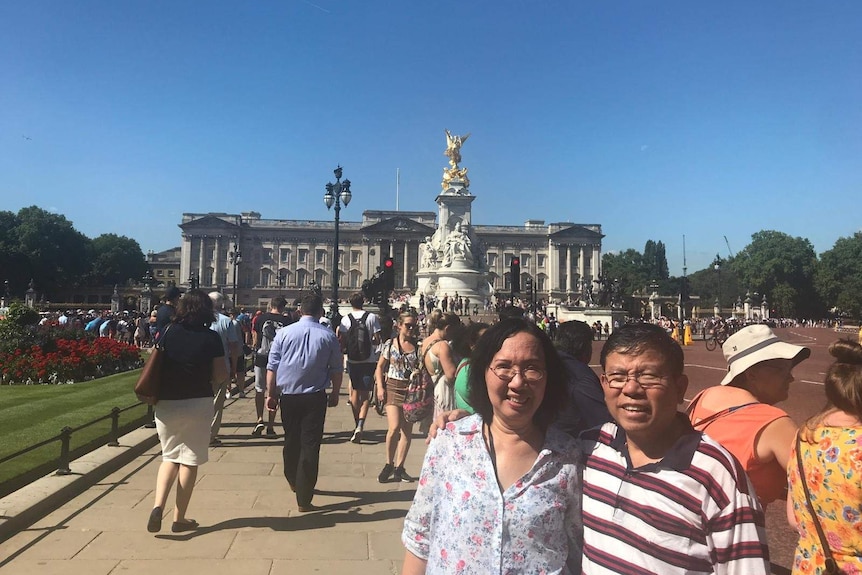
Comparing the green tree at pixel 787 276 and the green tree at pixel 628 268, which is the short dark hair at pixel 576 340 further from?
the green tree at pixel 628 268

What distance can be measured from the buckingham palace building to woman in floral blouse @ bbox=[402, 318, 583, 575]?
97744 millimetres

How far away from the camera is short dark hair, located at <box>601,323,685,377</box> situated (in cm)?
230

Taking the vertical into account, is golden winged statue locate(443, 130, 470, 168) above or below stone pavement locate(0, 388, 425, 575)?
above

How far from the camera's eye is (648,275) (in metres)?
128

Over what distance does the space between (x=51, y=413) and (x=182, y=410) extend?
7056mm

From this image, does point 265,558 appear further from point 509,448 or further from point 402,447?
point 509,448

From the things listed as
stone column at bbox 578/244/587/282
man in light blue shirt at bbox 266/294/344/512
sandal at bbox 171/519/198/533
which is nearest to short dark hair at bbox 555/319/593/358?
man in light blue shirt at bbox 266/294/344/512

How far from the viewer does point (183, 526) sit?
18.1ft

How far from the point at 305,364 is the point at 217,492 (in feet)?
6.24

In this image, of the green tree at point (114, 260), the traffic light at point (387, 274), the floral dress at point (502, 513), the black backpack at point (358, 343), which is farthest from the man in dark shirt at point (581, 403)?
the green tree at point (114, 260)

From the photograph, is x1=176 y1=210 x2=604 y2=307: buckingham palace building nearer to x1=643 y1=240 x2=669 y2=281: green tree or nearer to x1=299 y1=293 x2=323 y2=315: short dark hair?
x1=643 y1=240 x2=669 y2=281: green tree

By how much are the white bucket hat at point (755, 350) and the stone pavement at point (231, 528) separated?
123 inches

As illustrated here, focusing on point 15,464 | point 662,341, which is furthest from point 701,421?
point 15,464

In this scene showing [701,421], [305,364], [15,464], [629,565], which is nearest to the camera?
[629,565]
